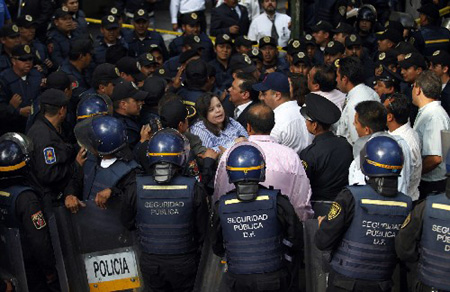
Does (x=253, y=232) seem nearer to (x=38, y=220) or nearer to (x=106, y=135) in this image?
(x=106, y=135)

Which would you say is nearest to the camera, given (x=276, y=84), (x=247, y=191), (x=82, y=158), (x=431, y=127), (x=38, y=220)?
(x=247, y=191)

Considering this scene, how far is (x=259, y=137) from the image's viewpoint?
6.39m

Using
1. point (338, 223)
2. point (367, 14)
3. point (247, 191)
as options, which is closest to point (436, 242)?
point (338, 223)

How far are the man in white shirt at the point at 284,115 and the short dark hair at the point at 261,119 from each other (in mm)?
927

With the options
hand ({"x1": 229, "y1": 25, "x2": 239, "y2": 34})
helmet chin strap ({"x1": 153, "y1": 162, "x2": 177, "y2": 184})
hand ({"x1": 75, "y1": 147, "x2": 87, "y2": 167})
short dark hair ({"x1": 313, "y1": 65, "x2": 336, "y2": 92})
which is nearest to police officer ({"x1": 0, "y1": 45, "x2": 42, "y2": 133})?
hand ({"x1": 75, "y1": 147, "x2": 87, "y2": 167})

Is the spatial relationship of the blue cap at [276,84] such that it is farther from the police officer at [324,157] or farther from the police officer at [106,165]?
the police officer at [106,165]

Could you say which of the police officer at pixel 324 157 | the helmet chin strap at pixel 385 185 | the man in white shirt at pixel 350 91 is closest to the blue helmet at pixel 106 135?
the police officer at pixel 324 157

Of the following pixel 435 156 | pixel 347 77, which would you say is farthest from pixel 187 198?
pixel 347 77

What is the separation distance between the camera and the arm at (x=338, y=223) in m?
5.30

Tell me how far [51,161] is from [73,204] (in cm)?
81

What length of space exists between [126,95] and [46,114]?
86 cm

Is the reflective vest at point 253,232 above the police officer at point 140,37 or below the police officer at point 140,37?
below

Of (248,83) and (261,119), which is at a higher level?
(261,119)

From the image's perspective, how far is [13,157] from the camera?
5914mm
